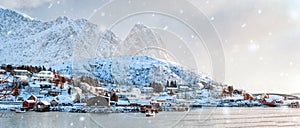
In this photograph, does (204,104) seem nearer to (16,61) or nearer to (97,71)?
(97,71)

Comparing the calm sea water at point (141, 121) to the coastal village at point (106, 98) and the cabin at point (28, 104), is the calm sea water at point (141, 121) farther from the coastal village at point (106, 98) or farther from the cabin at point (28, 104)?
the cabin at point (28, 104)

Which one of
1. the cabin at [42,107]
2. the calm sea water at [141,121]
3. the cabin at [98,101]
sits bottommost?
the calm sea water at [141,121]

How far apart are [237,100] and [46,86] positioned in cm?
5645

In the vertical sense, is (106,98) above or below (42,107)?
above

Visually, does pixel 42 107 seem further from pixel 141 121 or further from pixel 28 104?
pixel 141 121

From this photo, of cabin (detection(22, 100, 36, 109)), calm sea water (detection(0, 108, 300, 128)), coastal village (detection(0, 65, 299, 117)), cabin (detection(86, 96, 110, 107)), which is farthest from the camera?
cabin (detection(22, 100, 36, 109))

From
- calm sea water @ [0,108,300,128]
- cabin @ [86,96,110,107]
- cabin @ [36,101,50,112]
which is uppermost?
cabin @ [86,96,110,107]

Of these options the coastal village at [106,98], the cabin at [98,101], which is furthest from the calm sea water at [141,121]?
the cabin at [98,101]

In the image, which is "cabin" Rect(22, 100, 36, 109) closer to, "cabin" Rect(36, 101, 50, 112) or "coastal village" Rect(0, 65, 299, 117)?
"coastal village" Rect(0, 65, 299, 117)

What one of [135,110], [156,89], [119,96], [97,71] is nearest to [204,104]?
[156,89]

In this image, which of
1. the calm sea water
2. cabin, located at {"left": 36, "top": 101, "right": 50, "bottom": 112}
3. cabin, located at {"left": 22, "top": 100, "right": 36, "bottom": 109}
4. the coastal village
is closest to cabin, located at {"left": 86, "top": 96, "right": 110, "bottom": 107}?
the coastal village

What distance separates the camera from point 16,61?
199875 mm

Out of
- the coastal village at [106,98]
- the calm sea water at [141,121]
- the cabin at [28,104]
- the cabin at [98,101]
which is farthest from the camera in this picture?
the cabin at [28,104]

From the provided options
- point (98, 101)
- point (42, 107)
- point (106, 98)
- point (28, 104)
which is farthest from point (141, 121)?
point (28, 104)
